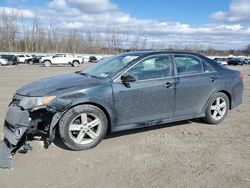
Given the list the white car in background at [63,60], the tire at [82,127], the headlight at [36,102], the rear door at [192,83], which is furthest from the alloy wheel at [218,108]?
the white car in background at [63,60]

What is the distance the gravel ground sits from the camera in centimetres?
343

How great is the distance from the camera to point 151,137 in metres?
5.02

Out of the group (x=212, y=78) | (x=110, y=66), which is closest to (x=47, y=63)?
(x=110, y=66)

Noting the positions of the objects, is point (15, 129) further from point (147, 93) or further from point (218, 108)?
point (218, 108)

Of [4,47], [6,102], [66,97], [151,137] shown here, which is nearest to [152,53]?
[151,137]

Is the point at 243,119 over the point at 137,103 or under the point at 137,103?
under

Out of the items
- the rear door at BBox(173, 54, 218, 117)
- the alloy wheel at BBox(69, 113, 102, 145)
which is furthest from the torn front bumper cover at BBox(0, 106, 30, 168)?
the rear door at BBox(173, 54, 218, 117)

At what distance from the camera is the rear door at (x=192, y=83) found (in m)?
A: 5.26

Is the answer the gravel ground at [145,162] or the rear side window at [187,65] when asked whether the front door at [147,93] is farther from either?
the gravel ground at [145,162]

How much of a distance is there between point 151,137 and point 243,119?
8.80 ft

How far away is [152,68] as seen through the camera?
5.08 meters

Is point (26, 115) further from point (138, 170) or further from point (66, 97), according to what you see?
point (138, 170)

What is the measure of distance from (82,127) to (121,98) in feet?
2.68

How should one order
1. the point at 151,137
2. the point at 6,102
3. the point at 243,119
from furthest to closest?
the point at 6,102
the point at 243,119
the point at 151,137
